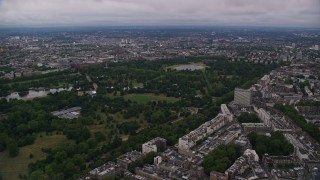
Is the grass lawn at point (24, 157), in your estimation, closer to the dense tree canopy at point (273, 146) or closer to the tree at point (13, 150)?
the tree at point (13, 150)

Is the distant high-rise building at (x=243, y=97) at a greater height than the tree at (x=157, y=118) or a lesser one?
greater

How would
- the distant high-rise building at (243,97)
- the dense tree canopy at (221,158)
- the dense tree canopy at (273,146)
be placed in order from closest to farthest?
the dense tree canopy at (221,158), the dense tree canopy at (273,146), the distant high-rise building at (243,97)

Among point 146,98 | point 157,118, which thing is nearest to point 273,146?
point 157,118

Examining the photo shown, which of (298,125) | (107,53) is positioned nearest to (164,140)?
(298,125)

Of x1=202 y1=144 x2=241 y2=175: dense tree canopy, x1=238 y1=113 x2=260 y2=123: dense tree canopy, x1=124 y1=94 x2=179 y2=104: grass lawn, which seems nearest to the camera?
x1=202 y1=144 x2=241 y2=175: dense tree canopy

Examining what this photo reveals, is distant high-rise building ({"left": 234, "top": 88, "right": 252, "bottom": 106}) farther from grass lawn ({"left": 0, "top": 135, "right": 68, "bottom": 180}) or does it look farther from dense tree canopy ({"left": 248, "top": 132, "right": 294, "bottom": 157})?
grass lawn ({"left": 0, "top": 135, "right": 68, "bottom": 180})

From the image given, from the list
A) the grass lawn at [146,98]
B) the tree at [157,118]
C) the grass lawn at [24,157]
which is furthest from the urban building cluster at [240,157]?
the grass lawn at [146,98]

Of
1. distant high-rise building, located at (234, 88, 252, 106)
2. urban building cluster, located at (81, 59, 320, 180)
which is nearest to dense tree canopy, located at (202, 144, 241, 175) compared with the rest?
urban building cluster, located at (81, 59, 320, 180)

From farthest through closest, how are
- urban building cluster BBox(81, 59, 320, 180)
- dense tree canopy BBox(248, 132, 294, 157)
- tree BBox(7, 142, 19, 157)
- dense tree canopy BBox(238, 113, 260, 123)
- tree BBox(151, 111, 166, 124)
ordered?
1. tree BBox(151, 111, 166, 124)
2. dense tree canopy BBox(238, 113, 260, 123)
3. tree BBox(7, 142, 19, 157)
4. dense tree canopy BBox(248, 132, 294, 157)
5. urban building cluster BBox(81, 59, 320, 180)

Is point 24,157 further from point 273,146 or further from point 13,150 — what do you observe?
point 273,146
